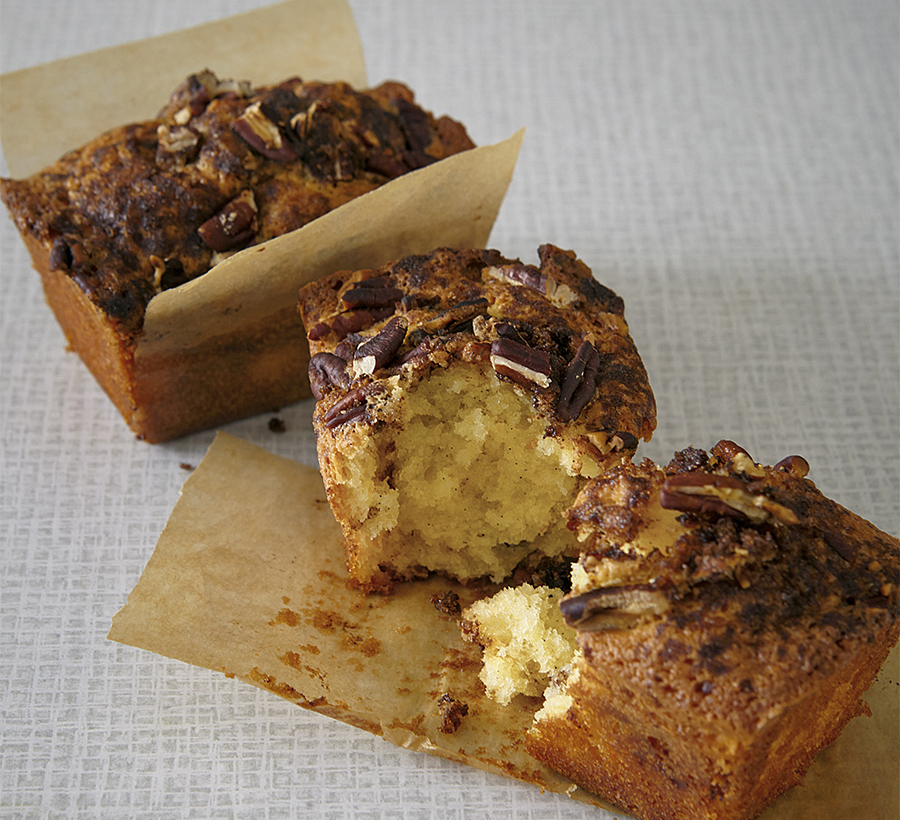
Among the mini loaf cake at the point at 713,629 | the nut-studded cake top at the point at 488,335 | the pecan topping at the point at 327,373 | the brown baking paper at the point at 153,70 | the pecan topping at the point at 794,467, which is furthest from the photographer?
the brown baking paper at the point at 153,70

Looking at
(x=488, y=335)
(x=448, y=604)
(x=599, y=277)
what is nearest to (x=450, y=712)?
(x=448, y=604)

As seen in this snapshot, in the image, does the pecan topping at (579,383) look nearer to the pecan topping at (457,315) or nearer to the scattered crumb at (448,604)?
the pecan topping at (457,315)

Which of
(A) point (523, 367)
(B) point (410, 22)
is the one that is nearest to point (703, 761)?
(A) point (523, 367)

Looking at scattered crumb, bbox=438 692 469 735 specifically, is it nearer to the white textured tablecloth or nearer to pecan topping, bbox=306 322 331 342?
the white textured tablecloth

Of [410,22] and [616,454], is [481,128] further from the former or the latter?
[616,454]

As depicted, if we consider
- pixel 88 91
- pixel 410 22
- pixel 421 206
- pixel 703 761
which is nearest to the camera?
pixel 703 761

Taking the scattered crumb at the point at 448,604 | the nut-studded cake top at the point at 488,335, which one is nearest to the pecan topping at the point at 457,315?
the nut-studded cake top at the point at 488,335

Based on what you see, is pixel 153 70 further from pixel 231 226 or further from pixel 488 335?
pixel 488 335
